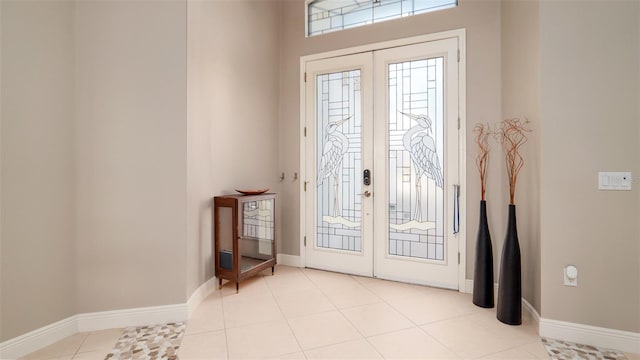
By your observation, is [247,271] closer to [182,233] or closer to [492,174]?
[182,233]

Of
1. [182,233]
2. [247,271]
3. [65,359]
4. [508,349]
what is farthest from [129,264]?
[508,349]

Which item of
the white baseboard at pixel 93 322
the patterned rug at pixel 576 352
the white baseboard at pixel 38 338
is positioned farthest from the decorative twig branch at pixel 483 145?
the white baseboard at pixel 38 338

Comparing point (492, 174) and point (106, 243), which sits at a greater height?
point (492, 174)

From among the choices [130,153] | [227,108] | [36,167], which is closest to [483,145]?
[227,108]

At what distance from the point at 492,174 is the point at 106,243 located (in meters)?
3.29

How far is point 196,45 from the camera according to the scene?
2676mm

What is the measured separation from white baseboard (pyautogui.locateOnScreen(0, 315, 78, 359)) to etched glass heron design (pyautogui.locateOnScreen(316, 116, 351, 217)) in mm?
2519

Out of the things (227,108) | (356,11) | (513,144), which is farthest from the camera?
(356,11)

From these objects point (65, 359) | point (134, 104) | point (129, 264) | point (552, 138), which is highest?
point (134, 104)

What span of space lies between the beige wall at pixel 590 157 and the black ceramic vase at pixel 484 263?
1.58 feet

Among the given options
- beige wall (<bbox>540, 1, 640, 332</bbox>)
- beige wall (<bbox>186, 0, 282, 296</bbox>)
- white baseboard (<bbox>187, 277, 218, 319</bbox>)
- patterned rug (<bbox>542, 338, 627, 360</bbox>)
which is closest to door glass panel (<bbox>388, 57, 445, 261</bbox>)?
beige wall (<bbox>540, 1, 640, 332</bbox>)

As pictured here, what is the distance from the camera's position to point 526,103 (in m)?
2.46

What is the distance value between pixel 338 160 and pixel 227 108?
1330 millimetres

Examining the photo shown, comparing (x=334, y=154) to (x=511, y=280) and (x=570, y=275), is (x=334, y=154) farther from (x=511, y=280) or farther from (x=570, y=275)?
(x=570, y=275)
